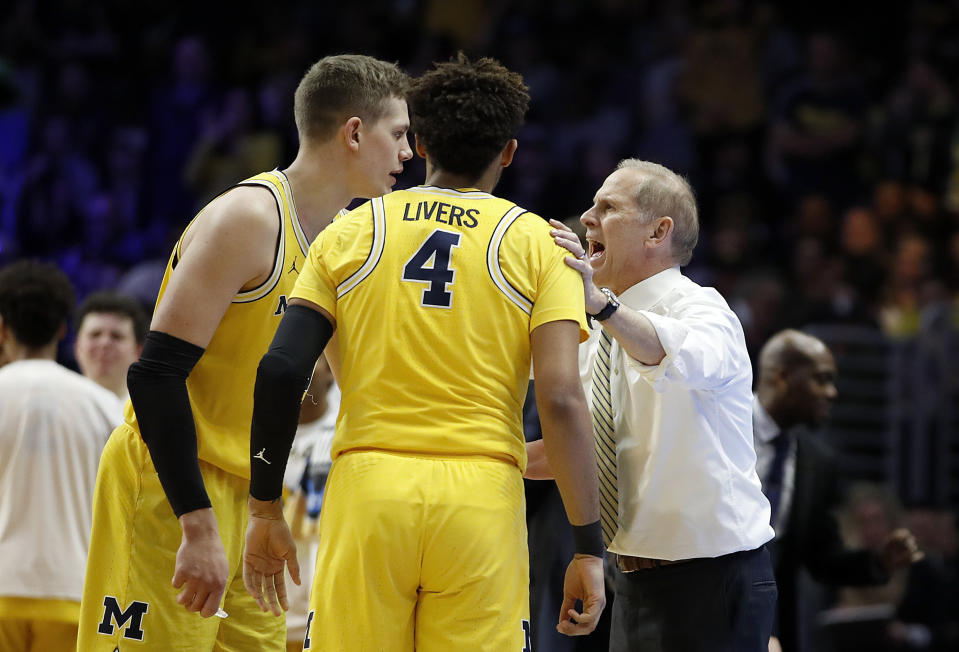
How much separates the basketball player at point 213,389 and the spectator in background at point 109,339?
2.12m

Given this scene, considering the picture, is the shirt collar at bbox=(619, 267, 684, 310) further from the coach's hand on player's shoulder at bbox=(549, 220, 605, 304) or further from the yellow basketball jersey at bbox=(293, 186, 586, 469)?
the yellow basketball jersey at bbox=(293, 186, 586, 469)

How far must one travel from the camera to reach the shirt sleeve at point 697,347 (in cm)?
338

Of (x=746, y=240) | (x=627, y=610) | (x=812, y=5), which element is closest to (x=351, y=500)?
(x=627, y=610)

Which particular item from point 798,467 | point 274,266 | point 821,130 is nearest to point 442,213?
point 274,266

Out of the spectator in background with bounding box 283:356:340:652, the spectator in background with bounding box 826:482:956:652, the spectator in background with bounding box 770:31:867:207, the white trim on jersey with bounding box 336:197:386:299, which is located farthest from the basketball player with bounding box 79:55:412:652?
the spectator in background with bounding box 770:31:867:207

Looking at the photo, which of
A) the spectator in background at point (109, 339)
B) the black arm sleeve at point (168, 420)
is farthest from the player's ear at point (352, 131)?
the spectator in background at point (109, 339)

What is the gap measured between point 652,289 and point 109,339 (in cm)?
294

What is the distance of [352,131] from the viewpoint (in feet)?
12.0

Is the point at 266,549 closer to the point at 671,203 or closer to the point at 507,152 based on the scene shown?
the point at 507,152

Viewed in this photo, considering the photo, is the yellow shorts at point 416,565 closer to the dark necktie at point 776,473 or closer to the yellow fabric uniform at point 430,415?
the yellow fabric uniform at point 430,415

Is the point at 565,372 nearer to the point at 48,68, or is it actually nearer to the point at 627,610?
the point at 627,610

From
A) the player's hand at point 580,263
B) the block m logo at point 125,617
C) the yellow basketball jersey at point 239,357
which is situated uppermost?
the player's hand at point 580,263

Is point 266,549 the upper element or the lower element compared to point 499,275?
lower

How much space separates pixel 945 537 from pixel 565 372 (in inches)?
261
